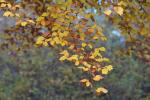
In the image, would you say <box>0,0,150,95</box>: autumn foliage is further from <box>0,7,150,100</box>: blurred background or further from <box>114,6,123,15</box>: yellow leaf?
<box>0,7,150,100</box>: blurred background

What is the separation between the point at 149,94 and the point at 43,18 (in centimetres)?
690

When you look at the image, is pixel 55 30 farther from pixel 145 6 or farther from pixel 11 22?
pixel 11 22

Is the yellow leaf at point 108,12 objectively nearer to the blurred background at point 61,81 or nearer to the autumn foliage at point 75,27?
the autumn foliage at point 75,27

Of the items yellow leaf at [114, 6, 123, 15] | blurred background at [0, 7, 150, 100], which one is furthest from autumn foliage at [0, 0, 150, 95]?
blurred background at [0, 7, 150, 100]

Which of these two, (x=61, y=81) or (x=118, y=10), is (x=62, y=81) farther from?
(x=118, y=10)

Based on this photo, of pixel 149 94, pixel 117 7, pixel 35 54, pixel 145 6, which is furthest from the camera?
pixel 35 54

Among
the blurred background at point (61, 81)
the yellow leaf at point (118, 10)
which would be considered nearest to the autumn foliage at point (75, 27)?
the yellow leaf at point (118, 10)

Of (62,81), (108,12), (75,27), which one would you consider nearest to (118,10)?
(108,12)

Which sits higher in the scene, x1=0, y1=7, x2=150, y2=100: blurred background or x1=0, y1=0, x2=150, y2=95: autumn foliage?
x1=0, y1=0, x2=150, y2=95: autumn foliage

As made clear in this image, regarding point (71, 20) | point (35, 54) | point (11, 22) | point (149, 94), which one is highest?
point (71, 20)

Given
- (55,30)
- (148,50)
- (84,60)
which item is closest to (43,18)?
(55,30)

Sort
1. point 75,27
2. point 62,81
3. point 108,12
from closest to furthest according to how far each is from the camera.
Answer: point 108,12, point 75,27, point 62,81

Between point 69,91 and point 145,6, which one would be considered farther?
point 69,91

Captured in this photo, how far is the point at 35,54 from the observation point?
436 inches
